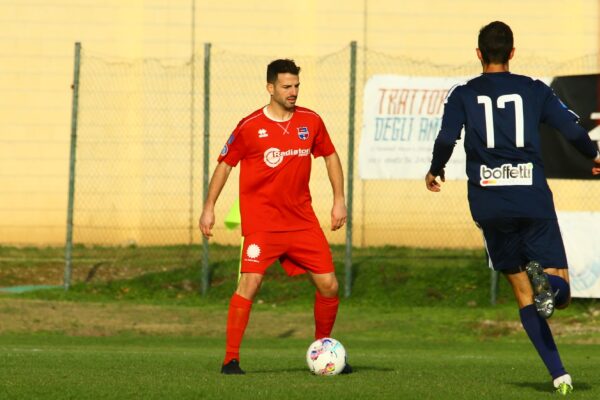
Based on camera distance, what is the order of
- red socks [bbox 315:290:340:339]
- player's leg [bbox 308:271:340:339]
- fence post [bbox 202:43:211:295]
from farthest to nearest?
fence post [bbox 202:43:211:295] < red socks [bbox 315:290:340:339] < player's leg [bbox 308:271:340:339]

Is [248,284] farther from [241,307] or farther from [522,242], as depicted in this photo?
[522,242]

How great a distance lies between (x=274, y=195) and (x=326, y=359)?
126cm

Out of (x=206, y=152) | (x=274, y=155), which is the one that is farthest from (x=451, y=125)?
(x=206, y=152)

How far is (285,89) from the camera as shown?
10.0 m

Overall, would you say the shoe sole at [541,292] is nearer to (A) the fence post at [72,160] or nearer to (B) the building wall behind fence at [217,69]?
(A) the fence post at [72,160]

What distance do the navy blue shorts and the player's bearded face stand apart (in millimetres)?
2186

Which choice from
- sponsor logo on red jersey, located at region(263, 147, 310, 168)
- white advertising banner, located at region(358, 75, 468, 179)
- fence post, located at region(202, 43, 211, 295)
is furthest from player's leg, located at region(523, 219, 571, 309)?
fence post, located at region(202, 43, 211, 295)

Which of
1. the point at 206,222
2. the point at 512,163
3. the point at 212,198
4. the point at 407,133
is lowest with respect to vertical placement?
the point at 206,222

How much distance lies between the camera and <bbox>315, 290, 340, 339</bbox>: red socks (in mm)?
10258

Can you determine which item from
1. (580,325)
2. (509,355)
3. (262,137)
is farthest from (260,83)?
(262,137)

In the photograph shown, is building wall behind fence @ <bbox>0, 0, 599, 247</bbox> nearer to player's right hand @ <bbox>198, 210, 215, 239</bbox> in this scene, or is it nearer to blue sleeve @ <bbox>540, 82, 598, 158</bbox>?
player's right hand @ <bbox>198, 210, 215, 239</bbox>

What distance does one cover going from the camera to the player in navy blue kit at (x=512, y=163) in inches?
324

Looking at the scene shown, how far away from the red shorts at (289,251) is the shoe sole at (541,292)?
7.85 feet

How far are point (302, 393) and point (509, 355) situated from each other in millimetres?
6141
